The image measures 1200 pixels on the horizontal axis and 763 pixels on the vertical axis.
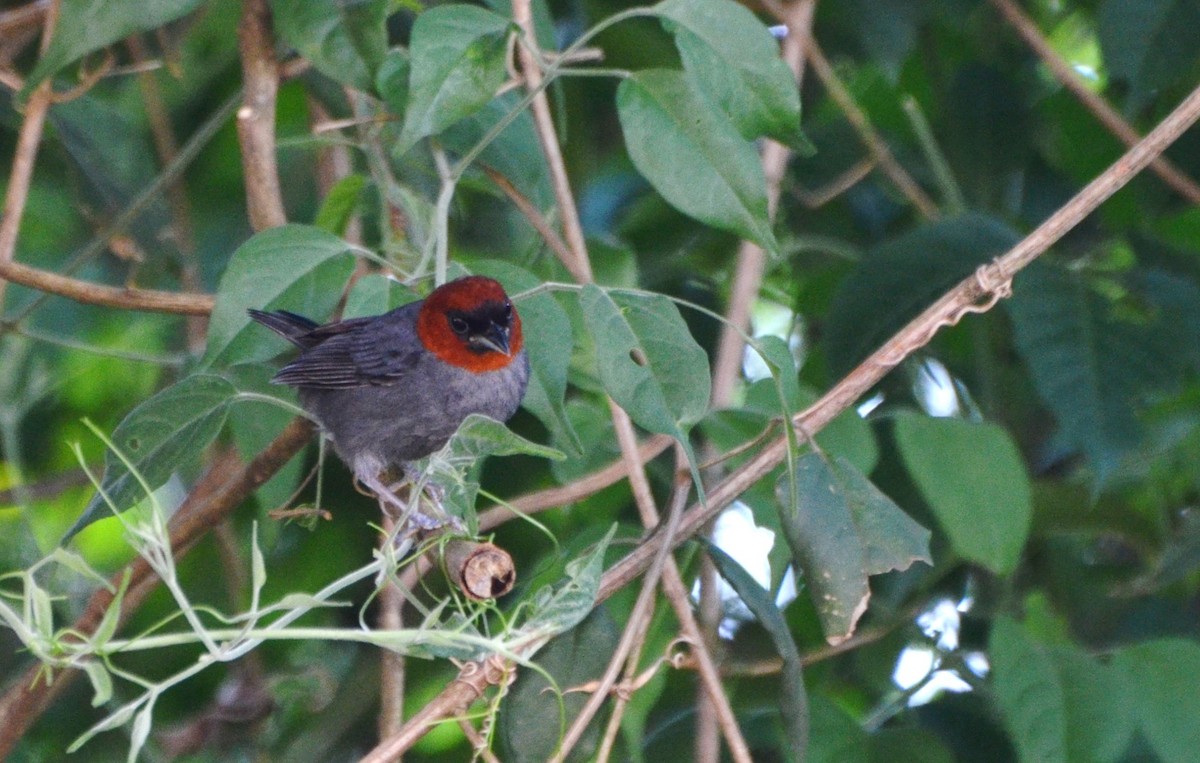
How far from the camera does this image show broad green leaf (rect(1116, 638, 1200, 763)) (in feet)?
9.18

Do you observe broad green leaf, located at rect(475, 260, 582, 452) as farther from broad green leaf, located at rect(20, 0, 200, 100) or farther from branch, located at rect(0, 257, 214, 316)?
broad green leaf, located at rect(20, 0, 200, 100)

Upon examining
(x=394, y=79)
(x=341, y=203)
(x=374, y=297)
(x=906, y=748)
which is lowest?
(x=906, y=748)

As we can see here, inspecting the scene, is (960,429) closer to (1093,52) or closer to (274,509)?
(274,509)

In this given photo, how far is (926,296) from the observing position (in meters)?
3.88

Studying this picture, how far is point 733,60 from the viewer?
2.65 meters

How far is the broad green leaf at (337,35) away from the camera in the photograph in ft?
10.00

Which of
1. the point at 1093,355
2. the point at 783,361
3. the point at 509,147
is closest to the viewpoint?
the point at 783,361

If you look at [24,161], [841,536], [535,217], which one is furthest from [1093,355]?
[24,161]

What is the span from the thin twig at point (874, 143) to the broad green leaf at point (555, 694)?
6.99ft

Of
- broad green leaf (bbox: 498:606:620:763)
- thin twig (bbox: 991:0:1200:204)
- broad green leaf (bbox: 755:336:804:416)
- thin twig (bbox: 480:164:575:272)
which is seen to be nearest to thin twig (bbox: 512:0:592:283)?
thin twig (bbox: 480:164:575:272)

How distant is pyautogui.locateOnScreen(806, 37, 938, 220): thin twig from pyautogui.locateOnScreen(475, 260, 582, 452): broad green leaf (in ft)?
6.12

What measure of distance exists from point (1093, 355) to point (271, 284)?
2.27 meters

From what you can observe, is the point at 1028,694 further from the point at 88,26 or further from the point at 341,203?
the point at 88,26

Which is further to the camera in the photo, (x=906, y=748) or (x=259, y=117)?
(x=259, y=117)
